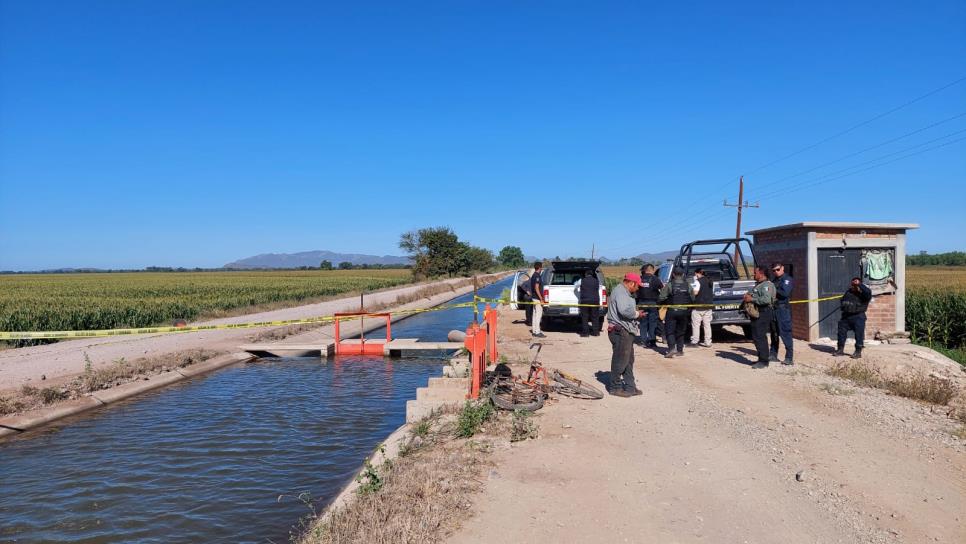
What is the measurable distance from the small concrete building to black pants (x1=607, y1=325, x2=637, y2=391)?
657 centimetres

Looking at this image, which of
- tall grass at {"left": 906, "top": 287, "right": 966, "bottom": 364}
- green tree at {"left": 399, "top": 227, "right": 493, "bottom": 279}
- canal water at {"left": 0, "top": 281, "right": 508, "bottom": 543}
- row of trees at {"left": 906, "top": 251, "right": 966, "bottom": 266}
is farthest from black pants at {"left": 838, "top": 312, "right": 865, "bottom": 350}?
row of trees at {"left": 906, "top": 251, "right": 966, "bottom": 266}

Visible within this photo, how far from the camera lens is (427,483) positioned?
5.02m

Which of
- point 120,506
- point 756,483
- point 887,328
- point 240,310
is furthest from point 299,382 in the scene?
point 240,310

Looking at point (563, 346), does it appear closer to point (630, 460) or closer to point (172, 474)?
point (630, 460)

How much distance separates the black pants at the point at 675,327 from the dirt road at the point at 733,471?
273 centimetres

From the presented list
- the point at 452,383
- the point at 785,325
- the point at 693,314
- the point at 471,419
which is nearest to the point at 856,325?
the point at 785,325

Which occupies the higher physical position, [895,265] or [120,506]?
[895,265]

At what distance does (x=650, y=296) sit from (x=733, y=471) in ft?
23.0

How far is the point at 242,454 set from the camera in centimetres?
743

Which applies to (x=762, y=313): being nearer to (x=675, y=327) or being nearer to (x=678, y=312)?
(x=678, y=312)

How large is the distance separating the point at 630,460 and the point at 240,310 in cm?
2380

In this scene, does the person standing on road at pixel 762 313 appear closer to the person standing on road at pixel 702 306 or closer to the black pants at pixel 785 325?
the black pants at pixel 785 325

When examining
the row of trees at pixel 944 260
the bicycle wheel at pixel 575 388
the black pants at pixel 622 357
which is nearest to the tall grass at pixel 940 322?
the black pants at pixel 622 357

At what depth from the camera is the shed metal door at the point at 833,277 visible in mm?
12820
